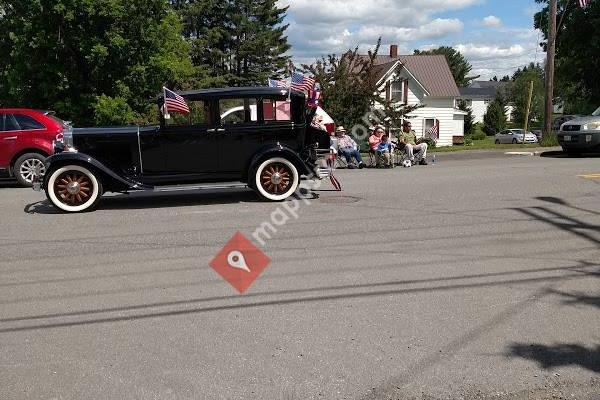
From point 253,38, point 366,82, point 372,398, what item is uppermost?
point 253,38

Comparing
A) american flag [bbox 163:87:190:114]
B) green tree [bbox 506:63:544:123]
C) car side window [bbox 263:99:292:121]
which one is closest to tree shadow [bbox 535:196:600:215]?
car side window [bbox 263:99:292:121]

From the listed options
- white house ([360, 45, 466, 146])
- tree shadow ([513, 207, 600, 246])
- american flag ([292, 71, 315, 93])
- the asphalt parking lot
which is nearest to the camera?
the asphalt parking lot

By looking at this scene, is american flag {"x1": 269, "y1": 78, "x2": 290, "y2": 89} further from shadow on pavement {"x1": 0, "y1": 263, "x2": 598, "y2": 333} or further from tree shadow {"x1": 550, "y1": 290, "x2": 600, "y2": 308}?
tree shadow {"x1": 550, "y1": 290, "x2": 600, "y2": 308}

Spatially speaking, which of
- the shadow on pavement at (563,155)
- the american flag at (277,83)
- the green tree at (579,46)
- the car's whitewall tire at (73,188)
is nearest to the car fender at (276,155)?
the american flag at (277,83)

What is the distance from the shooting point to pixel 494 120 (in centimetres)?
6250

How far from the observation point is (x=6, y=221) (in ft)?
27.5

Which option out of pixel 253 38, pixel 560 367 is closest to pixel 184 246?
pixel 560 367

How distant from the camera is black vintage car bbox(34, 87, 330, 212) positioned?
888 centimetres

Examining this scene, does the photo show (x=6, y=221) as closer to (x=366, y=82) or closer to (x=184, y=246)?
(x=184, y=246)

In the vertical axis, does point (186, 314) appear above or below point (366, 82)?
below

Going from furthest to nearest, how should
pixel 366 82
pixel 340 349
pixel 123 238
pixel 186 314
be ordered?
pixel 366 82 < pixel 123 238 < pixel 186 314 < pixel 340 349

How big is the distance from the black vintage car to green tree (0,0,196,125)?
14.5m

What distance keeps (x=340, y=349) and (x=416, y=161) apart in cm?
1325

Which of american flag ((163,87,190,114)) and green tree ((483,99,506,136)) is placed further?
green tree ((483,99,506,136))
